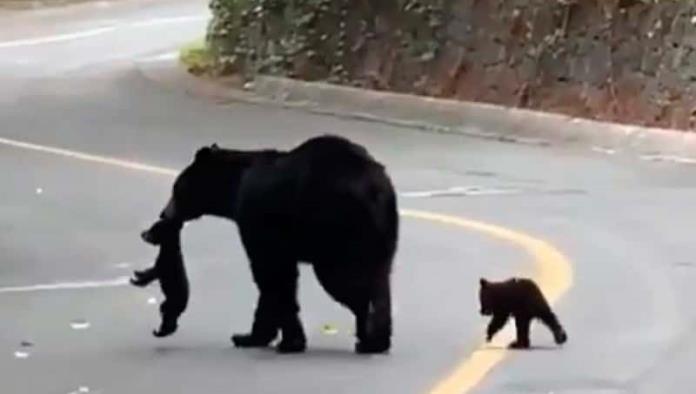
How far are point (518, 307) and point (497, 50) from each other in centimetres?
1302

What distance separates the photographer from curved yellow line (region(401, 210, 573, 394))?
8.12m

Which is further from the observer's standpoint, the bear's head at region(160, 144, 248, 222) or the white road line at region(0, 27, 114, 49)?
the white road line at region(0, 27, 114, 49)

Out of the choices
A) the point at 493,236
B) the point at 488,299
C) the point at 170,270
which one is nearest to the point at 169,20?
the point at 493,236

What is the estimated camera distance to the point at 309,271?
36.3ft

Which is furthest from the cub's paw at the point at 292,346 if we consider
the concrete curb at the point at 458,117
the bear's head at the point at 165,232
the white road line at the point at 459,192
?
the concrete curb at the point at 458,117

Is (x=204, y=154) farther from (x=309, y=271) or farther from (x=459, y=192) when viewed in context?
(x=459, y=192)

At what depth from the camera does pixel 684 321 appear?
953 centimetres

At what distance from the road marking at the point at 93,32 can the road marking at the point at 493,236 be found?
39.4ft

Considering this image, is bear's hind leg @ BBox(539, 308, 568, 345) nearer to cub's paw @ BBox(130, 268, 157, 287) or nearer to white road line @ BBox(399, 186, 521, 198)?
cub's paw @ BBox(130, 268, 157, 287)

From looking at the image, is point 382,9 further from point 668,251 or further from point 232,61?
point 668,251

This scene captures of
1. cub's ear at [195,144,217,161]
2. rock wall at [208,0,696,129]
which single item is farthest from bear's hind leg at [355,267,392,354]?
rock wall at [208,0,696,129]

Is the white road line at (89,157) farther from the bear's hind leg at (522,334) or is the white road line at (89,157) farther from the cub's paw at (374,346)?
the bear's hind leg at (522,334)

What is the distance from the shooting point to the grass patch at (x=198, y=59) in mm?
24750

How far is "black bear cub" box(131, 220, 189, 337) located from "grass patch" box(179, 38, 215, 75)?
1554 cm
